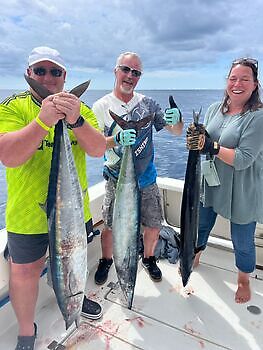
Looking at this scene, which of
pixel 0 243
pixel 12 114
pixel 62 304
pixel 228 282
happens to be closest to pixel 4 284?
pixel 0 243

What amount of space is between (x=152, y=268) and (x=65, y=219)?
1.39m

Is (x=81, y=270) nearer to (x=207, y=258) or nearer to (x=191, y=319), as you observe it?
(x=191, y=319)

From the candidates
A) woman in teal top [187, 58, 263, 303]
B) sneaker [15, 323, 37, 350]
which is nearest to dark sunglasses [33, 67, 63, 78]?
woman in teal top [187, 58, 263, 303]

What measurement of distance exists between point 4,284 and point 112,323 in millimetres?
721

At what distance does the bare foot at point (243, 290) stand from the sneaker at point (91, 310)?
973 millimetres

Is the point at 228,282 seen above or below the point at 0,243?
below

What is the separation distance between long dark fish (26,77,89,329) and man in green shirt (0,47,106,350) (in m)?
0.11

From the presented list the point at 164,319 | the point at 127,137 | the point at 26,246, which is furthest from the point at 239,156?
the point at 26,246

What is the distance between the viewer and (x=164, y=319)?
2193 millimetres

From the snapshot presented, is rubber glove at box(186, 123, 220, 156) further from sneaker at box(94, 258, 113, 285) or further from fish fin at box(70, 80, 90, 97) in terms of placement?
sneaker at box(94, 258, 113, 285)

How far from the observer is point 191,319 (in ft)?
7.20

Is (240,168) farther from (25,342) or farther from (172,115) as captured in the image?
(25,342)

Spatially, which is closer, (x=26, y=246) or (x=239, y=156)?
(x=26, y=246)

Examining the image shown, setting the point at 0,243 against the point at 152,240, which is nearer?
the point at 0,243
